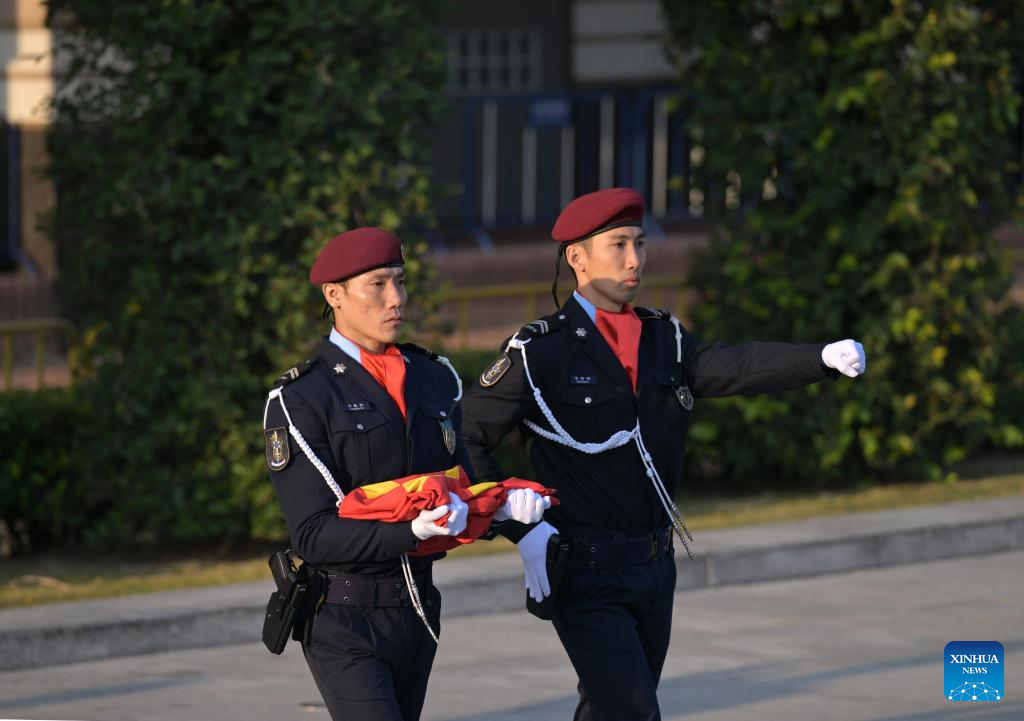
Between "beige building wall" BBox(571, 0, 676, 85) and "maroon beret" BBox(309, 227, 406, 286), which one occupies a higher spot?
"beige building wall" BBox(571, 0, 676, 85)

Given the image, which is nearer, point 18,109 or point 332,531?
point 332,531

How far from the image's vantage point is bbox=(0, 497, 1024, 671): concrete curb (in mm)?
8609

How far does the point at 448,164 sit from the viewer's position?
22.4m

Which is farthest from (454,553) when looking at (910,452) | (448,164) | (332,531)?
(448,164)

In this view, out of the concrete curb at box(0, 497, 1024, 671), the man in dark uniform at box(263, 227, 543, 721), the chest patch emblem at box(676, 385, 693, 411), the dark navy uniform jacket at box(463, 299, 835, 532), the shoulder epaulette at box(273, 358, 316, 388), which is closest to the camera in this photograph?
the man in dark uniform at box(263, 227, 543, 721)

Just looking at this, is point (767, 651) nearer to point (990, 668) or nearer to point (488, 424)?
point (990, 668)

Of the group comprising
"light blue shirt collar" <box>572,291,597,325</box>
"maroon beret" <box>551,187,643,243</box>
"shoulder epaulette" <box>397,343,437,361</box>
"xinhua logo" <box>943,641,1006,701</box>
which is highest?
"maroon beret" <box>551,187,643,243</box>

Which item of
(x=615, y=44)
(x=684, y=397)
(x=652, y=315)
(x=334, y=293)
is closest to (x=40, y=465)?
(x=652, y=315)

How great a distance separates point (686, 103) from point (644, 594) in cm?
797

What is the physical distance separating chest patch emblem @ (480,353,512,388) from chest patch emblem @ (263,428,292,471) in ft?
3.44

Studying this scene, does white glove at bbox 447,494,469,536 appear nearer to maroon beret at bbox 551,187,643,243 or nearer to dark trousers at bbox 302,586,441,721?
dark trousers at bbox 302,586,441,721

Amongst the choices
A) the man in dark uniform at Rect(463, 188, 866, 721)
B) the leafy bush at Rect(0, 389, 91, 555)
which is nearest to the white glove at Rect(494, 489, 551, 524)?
the man in dark uniform at Rect(463, 188, 866, 721)

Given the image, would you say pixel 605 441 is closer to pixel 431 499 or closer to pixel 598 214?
pixel 598 214

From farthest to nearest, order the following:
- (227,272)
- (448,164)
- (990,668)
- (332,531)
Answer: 1. (448,164)
2. (227,272)
3. (990,668)
4. (332,531)
